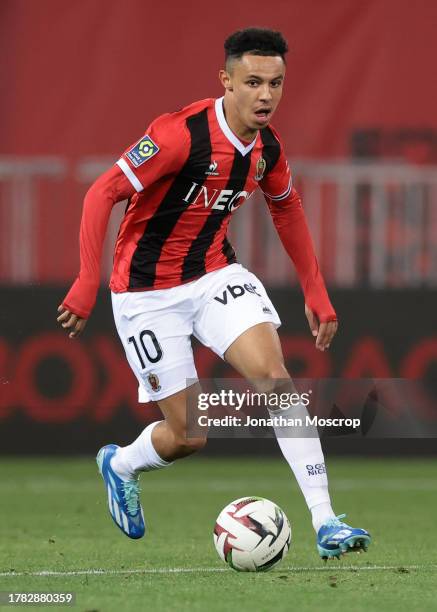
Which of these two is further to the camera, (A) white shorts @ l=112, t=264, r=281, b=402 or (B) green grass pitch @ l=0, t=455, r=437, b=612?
(A) white shorts @ l=112, t=264, r=281, b=402

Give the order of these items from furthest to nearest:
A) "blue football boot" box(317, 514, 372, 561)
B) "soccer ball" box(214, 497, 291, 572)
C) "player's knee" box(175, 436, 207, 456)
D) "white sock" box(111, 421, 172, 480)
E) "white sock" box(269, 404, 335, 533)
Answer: "white sock" box(111, 421, 172, 480)
"player's knee" box(175, 436, 207, 456)
"white sock" box(269, 404, 335, 533)
"soccer ball" box(214, 497, 291, 572)
"blue football boot" box(317, 514, 372, 561)

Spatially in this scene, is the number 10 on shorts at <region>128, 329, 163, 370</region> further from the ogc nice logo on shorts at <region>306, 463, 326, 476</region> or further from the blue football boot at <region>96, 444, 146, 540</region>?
the ogc nice logo on shorts at <region>306, 463, 326, 476</region>

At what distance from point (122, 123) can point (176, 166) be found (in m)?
6.51

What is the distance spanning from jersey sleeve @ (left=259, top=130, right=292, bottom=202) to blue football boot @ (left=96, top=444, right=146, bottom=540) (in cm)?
143

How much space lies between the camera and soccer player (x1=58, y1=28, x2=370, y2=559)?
694 centimetres

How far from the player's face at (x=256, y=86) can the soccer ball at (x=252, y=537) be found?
63.7 inches

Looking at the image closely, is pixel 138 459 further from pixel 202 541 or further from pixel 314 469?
pixel 314 469

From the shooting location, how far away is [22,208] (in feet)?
43.1

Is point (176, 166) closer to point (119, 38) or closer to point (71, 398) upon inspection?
point (71, 398)

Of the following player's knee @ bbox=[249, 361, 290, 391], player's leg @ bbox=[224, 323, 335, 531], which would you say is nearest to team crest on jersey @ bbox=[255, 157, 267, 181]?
player's leg @ bbox=[224, 323, 335, 531]

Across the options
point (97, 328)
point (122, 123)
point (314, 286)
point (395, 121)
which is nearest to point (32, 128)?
point (122, 123)

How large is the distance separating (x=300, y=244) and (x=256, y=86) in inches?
36.5

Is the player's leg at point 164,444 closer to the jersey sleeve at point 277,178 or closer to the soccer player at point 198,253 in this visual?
the soccer player at point 198,253

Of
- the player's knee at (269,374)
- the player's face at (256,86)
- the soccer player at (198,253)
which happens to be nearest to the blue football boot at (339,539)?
the soccer player at (198,253)
